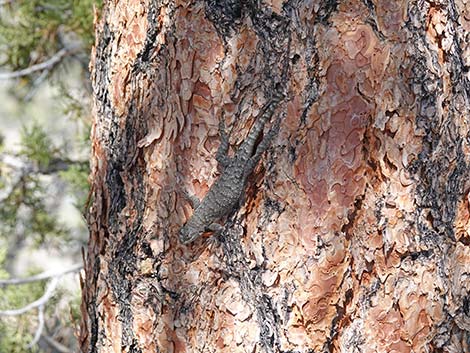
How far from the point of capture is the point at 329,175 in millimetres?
1201

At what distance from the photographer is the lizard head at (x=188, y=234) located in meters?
1.28

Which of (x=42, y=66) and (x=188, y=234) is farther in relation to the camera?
(x=42, y=66)

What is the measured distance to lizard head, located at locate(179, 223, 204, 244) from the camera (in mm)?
1282

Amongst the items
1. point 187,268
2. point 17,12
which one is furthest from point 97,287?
point 17,12

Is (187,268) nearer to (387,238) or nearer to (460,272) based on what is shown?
(387,238)

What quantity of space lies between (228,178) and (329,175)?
0.20 m

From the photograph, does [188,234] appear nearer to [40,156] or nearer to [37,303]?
[37,303]

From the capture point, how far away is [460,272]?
120 cm

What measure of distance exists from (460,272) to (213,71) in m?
0.60

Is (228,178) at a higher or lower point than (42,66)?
lower

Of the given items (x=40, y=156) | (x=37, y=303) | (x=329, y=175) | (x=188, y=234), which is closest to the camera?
(x=329, y=175)

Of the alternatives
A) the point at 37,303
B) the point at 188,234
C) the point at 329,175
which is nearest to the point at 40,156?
the point at 37,303

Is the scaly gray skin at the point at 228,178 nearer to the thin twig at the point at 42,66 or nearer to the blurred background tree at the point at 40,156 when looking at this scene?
the blurred background tree at the point at 40,156

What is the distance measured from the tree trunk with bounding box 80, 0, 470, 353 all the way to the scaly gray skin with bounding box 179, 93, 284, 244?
1 cm
